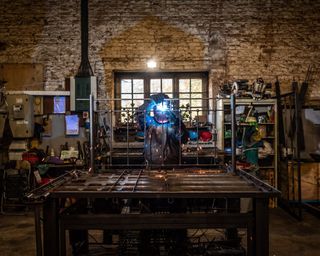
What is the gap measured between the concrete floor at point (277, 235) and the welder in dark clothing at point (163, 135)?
1.96 meters

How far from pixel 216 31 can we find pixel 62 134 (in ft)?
14.0

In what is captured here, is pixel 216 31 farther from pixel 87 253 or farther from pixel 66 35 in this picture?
pixel 87 253

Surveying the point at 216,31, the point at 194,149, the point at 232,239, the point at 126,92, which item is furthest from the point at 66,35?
the point at 232,239

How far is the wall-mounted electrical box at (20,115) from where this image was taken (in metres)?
7.24

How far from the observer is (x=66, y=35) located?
7.88 meters

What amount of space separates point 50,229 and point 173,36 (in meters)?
5.87

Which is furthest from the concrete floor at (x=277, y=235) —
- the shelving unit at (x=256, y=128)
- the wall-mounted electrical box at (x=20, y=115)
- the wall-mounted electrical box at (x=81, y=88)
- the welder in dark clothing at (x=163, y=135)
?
the wall-mounted electrical box at (x=81, y=88)

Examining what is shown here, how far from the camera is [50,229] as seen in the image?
293 centimetres

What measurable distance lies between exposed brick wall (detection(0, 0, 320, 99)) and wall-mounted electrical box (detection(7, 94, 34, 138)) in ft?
2.53

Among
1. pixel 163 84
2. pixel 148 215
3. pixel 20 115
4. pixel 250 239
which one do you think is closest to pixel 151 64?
pixel 163 84

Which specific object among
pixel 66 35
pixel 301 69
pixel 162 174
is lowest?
pixel 162 174

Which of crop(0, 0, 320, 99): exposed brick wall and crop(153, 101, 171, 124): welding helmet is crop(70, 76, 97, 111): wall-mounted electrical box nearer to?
crop(0, 0, 320, 99): exposed brick wall

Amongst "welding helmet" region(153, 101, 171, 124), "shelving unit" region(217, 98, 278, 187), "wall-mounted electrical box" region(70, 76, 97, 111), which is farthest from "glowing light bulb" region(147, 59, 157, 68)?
"welding helmet" region(153, 101, 171, 124)

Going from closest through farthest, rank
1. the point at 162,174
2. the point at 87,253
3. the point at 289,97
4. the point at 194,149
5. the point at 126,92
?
the point at 162,174 < the point at 87,253 < the point at 194,149 < the point at 289,97 < the point at 126,92
